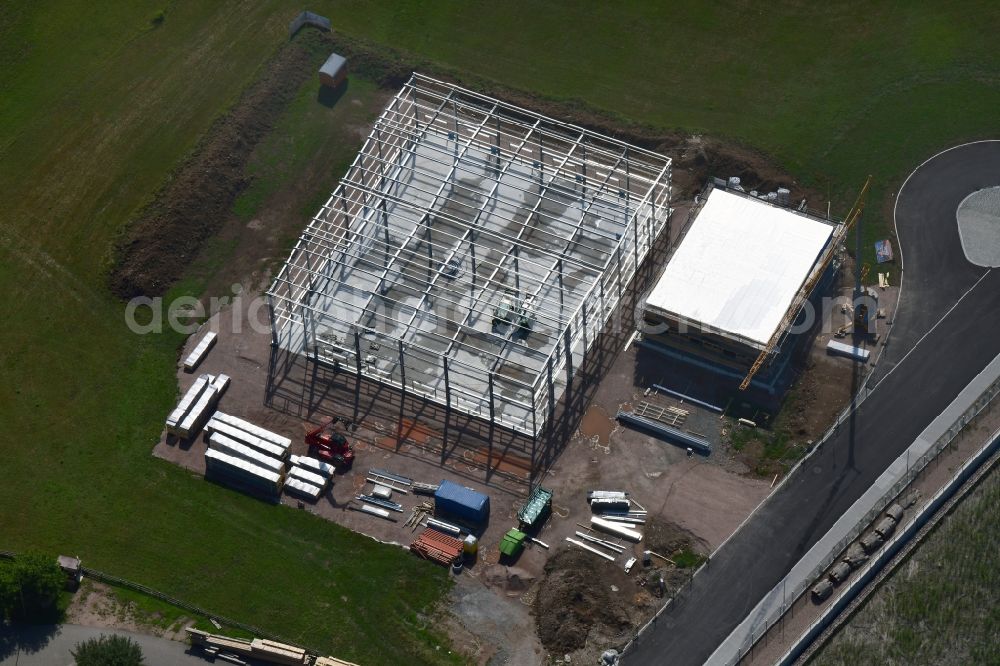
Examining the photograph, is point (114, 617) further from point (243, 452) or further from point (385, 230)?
point (385, 230)

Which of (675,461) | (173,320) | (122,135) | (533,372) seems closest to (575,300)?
(533,372)

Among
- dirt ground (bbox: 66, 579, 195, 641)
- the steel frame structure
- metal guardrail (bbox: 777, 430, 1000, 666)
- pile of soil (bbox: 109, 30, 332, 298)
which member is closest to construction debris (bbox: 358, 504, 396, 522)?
the steel frame structure

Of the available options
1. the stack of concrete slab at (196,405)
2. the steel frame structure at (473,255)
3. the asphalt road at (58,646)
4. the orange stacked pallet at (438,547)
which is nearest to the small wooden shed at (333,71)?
the steel frame structure at (473,255)

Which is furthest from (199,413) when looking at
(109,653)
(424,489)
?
(109,653)

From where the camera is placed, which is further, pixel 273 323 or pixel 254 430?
pixel 273 323

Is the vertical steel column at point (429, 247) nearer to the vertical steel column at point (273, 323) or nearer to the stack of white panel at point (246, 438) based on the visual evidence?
the vertical steel column at point (273, 323)

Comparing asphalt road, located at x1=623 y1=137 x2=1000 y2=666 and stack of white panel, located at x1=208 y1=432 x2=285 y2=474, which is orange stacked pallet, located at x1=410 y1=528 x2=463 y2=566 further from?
asphalt road, located at x1=623 y1=137 x2=1000 y2=666
